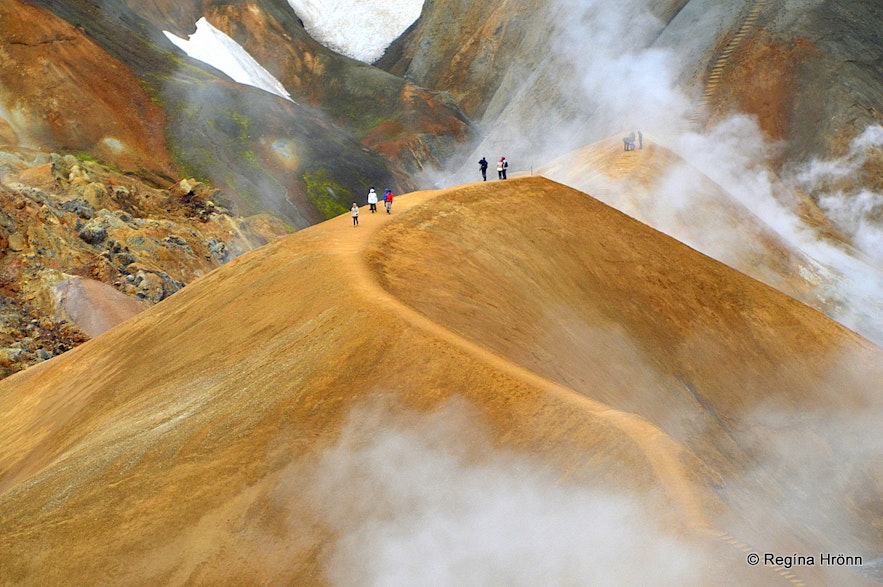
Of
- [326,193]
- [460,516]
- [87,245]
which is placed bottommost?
[460,516]

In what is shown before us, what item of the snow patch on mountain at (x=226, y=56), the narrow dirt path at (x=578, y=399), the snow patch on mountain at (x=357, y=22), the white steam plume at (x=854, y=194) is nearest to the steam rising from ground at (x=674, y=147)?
the white steam plume at (x=854, y=194)

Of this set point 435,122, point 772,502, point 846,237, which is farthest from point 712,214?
point 435,122

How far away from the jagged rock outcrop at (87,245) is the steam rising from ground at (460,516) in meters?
22.5

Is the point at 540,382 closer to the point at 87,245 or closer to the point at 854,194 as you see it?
the point at 87,245

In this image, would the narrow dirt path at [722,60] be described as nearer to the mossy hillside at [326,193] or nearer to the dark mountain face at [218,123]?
the dark mountain face at [218,123]

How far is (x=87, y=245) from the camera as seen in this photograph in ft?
146

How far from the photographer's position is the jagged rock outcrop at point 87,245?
3925cm

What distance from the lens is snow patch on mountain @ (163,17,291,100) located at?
8194cm

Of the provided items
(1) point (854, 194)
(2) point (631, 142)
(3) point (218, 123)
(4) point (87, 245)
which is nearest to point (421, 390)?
(4) point (87, 245)

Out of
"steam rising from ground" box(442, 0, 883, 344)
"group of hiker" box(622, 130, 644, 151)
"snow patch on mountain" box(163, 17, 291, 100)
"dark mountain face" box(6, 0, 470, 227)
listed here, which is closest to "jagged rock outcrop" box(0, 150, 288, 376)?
"dark mountain face" box(6, 0, 470, 227)

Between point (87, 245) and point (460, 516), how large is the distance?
32.2 m

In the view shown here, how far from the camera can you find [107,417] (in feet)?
76.0

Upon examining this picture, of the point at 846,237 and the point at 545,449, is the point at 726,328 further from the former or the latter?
the point at 846,237

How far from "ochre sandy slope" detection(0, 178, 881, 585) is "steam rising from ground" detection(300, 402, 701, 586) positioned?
13 centimetres
